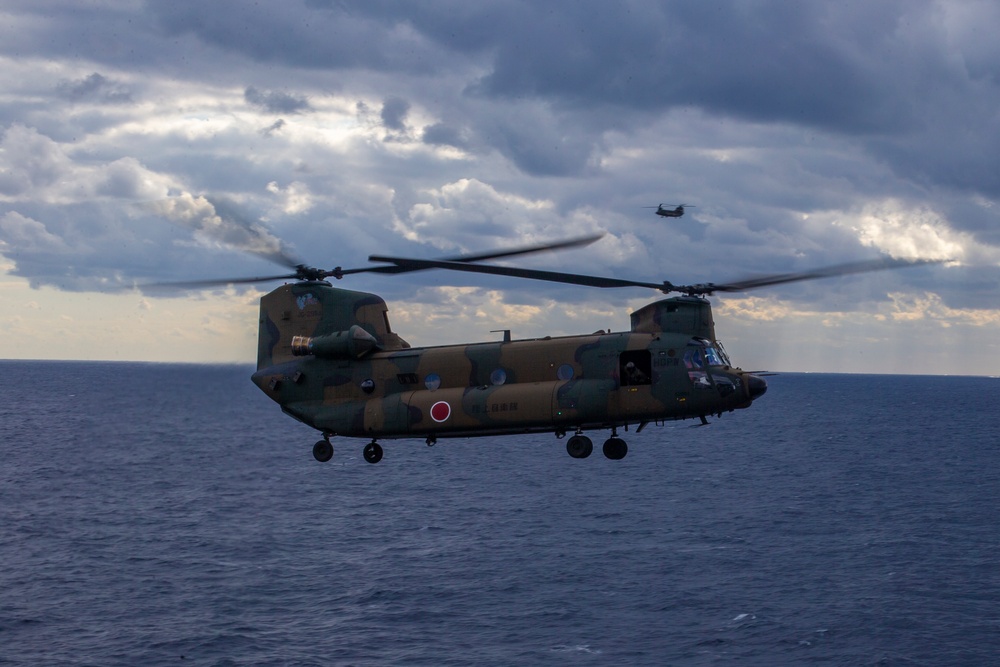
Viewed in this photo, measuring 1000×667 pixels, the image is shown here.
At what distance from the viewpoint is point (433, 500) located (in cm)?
16112

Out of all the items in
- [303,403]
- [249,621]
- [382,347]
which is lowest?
[249,621]

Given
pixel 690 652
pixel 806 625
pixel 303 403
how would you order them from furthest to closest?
pixel 806 625 < pixel 690 652 < pixel 303 403

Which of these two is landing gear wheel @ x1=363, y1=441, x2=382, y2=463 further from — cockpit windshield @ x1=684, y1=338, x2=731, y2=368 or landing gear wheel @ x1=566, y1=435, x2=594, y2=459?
cockpit windshield @ x1=684, y1=338, x2=731, y2=368

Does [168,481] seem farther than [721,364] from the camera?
Yes

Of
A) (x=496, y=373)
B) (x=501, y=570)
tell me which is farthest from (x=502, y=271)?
(x=501, y=570)

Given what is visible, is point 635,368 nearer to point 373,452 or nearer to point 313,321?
point 373,452

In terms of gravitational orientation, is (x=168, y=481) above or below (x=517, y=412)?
below

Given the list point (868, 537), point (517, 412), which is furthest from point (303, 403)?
point (868, 537)

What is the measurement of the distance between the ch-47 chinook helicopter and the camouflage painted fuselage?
4 centimetres

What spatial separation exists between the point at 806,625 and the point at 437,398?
75100mm

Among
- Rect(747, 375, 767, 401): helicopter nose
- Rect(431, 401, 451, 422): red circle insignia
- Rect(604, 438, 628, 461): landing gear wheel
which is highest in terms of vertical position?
Rect(747, 375, 767, 401): helicopter nose

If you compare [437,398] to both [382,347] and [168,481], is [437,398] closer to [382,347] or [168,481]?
[382,347]

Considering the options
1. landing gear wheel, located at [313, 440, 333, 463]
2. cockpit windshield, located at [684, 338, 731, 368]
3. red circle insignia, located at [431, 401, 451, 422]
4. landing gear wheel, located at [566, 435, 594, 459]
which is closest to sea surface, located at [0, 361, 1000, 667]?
landing gear wheel, located at [313, 440, 333, 463]

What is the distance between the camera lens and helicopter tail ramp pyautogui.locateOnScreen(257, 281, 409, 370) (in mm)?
36438
